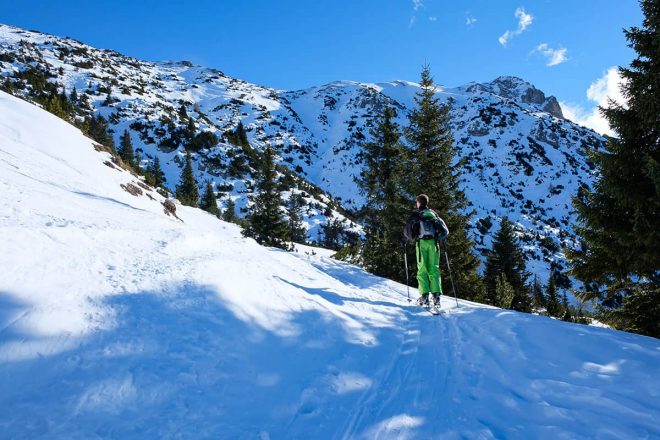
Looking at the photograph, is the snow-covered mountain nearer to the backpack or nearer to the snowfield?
the backpack

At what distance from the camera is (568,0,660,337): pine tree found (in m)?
7.54

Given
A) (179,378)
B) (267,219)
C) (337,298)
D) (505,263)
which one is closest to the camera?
(179,378)

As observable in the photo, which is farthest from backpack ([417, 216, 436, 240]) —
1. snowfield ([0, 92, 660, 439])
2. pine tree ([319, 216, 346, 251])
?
pine tree ([319, 216, 346, 251])

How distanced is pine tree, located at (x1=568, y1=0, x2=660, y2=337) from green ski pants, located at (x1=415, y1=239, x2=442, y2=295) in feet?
13.8

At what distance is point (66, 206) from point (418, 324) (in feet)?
23.4

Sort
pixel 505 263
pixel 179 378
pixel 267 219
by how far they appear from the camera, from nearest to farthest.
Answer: pixel 179 378 → pixel 267 219 → pixel 505 263

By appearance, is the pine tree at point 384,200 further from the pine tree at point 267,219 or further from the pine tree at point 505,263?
the pine tree at point 505,263

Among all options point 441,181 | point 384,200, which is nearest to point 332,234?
point 384,200

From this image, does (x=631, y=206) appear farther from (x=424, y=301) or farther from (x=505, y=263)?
(x=505, y=263)

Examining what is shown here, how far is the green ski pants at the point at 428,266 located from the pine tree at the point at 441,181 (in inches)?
379

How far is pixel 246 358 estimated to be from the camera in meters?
3.91

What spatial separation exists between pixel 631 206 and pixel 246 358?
882cm

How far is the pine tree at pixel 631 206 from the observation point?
24.7 feet

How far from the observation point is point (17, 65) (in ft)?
346
